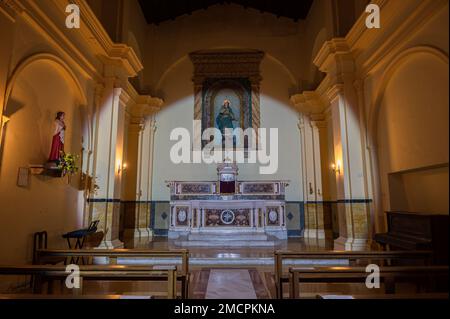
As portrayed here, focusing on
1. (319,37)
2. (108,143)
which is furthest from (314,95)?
(108,143)

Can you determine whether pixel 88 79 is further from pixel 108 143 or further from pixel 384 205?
pixel 384 205

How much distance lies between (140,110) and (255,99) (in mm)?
3829

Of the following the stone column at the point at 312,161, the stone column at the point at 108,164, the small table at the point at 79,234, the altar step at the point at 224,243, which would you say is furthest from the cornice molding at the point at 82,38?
the stone column at the point at 312,161

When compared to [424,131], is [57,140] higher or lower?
higher

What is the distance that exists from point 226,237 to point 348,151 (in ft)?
12.2

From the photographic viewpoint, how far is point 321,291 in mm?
3740

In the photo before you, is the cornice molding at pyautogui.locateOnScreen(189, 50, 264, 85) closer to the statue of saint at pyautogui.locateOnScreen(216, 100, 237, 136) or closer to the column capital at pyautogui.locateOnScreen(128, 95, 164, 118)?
the statue of saint at pyautogui.locateOnScreen(216, 100, 237, 136)

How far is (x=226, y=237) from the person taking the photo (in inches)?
301

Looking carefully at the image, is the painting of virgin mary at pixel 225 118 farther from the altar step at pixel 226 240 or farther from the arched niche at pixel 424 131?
the arched niche at pixel 424 131

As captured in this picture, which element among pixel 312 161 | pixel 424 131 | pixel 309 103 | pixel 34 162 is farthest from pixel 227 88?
pixel 424 131

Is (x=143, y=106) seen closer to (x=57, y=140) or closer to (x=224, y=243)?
(x=57, y=140)

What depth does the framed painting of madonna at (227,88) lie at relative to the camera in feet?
32.3

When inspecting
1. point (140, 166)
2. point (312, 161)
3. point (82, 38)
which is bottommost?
point (140, 166)

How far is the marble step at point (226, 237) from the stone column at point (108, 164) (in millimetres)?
1940
